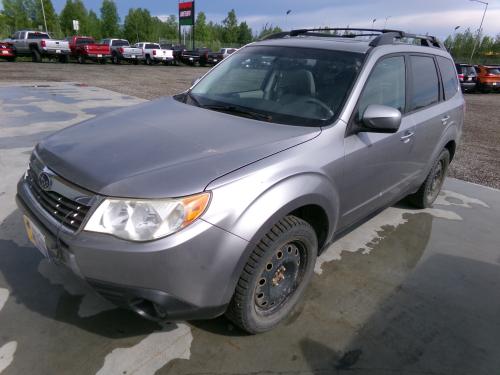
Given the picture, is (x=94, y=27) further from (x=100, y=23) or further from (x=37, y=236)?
Result: (x=37, y=236)

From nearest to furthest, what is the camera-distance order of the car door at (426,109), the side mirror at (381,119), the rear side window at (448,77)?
the side mirror at (381,119)
the car door at (426,109)
the rear side window at (448,77)

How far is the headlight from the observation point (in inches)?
69.4

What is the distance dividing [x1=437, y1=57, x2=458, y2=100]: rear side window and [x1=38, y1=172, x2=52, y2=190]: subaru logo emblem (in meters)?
3.72

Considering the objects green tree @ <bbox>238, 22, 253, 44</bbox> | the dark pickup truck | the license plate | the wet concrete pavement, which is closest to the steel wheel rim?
the wet concrete pavement

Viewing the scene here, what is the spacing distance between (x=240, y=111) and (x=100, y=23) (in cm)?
7397

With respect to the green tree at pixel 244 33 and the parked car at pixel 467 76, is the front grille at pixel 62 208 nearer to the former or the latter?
the parked car at pixel 467 76

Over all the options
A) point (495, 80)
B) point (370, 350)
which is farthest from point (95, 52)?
point (370, 350)

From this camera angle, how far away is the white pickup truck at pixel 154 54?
2862 cm

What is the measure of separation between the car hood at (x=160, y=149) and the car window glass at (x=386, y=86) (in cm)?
60

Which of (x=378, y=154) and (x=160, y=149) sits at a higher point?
(x=160, y=149)

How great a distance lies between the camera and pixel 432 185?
4.34 m

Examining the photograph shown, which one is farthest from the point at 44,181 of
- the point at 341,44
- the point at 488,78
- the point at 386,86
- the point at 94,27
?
the point at 94,27

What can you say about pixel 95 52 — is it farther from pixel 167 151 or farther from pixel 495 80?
pixel 167 151

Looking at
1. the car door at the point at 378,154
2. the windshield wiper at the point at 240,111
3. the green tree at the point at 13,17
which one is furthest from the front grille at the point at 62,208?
the green tree at the point at 13,17
